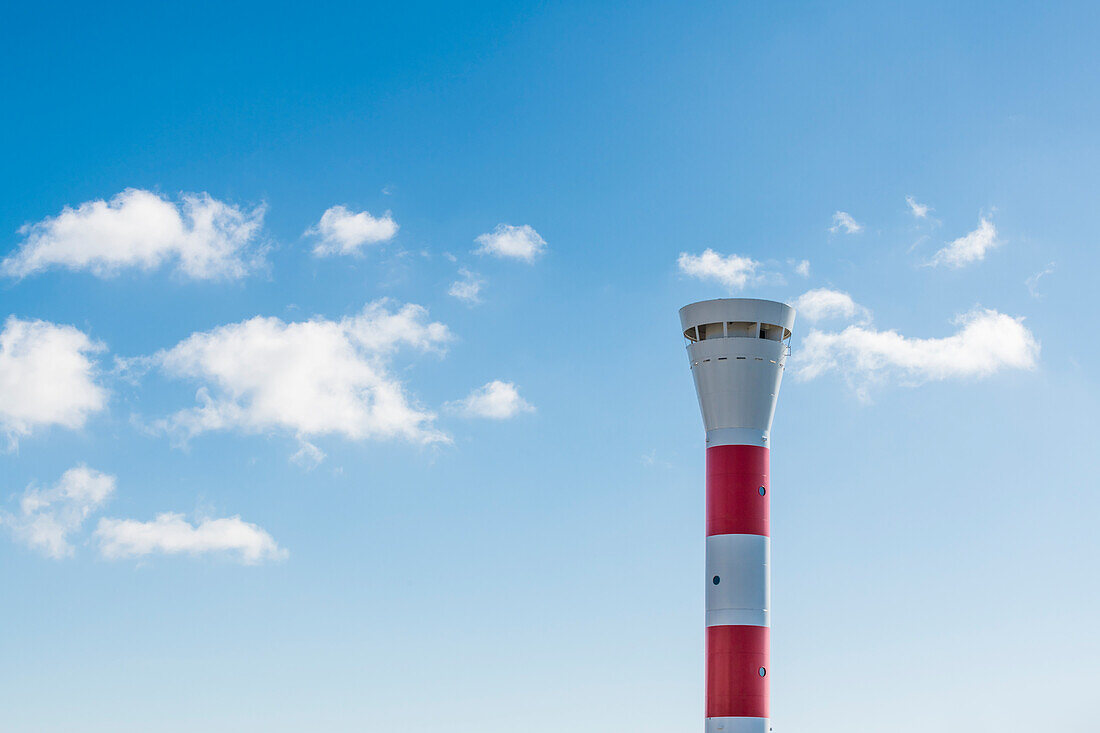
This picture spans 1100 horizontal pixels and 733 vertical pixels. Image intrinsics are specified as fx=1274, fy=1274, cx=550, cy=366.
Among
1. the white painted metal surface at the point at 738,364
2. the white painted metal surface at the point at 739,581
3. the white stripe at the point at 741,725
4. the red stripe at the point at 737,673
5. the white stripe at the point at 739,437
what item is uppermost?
the white painted metal surface at the point at 738,364

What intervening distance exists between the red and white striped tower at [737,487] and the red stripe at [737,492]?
0.15 feet

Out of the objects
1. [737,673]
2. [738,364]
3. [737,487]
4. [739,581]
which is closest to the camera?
[737,673]

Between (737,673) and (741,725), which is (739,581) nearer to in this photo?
(737,673)

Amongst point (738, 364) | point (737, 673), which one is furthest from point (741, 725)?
point (738, 364)

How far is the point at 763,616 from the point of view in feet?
187

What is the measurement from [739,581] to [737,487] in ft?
13.9

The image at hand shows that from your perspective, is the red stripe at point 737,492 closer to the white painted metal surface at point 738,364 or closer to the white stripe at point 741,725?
the white painted metal surface at point 738,364

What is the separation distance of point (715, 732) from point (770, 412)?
14689 millimetres

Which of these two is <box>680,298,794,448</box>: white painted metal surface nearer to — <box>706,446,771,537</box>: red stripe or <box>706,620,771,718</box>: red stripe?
<box>706,446,771,537</box>: red stripe

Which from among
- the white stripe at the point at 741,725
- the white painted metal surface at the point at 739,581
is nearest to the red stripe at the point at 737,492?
the white painted metal surface at the point at 739,581

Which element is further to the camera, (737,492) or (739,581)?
(737,492)

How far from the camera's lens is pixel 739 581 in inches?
2244

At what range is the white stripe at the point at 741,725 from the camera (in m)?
55.4

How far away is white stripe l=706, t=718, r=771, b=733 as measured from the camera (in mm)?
55406
